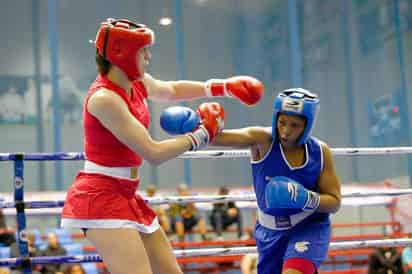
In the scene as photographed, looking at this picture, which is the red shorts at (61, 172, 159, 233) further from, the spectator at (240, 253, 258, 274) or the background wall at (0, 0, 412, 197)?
the background wall at (0, 0, 412, 197)

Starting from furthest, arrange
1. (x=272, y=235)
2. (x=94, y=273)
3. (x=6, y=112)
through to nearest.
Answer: (x=6, y=112) → (x=94, y=273) → (x=272, y=235)

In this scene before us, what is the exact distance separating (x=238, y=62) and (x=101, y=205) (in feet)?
35.9

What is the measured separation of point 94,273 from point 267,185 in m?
4.42

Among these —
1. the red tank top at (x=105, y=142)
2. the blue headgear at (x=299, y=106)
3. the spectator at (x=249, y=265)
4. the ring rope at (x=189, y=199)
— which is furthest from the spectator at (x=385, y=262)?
the red tank top at (x=105, y=142)

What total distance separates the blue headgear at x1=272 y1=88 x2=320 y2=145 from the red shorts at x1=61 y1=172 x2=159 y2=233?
0.79m

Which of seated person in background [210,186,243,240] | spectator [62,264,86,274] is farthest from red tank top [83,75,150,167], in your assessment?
seated person in background [210,186,243,240]

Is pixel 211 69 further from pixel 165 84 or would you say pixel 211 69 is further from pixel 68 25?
pixel 165 84

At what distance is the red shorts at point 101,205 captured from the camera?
2.38m

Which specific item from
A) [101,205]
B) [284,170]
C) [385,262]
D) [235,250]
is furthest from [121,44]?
[385,262]

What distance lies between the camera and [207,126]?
2.47 m

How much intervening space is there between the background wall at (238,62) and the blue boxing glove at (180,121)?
30.2 feet

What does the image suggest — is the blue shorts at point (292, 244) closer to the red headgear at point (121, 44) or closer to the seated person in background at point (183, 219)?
the red headgear at point (121, 44)

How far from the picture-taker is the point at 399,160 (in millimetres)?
12828

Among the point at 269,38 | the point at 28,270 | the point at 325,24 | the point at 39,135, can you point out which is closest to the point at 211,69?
the point at 269,38
